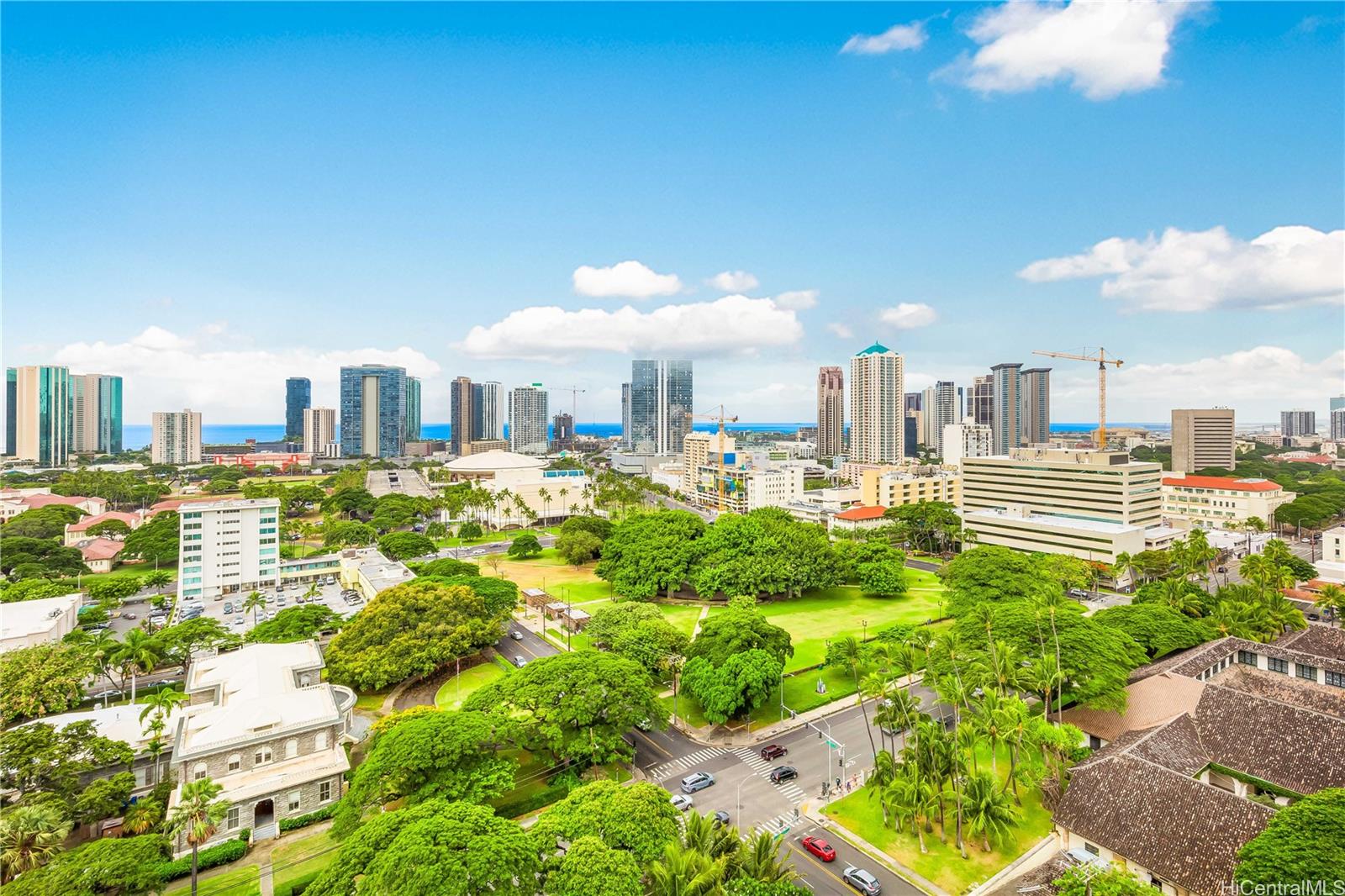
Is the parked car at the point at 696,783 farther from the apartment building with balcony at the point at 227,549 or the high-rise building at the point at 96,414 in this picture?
the high-rise building at the point at 96,414

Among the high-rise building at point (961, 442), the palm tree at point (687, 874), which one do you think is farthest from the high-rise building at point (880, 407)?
the palm tree at point (687, 874)

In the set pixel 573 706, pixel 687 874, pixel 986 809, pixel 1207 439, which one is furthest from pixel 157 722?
pixel 1207 439

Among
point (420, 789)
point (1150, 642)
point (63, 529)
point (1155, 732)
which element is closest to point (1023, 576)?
point (1150, 642)

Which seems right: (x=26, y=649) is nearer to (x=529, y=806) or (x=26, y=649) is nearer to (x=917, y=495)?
(x=529, y=806)

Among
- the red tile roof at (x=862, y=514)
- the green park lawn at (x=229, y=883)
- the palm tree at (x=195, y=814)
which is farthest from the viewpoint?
the red tile roof at (x=862, y=514)

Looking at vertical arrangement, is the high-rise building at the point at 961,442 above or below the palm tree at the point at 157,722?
above

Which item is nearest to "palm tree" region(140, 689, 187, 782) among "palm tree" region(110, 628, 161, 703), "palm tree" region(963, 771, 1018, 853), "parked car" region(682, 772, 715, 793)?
"palm tree" region(110, 628, 161, 703)

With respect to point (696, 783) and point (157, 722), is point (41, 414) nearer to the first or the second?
point (157, 722)

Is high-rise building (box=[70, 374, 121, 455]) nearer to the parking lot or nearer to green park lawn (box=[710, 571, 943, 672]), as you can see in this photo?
the parking lot
